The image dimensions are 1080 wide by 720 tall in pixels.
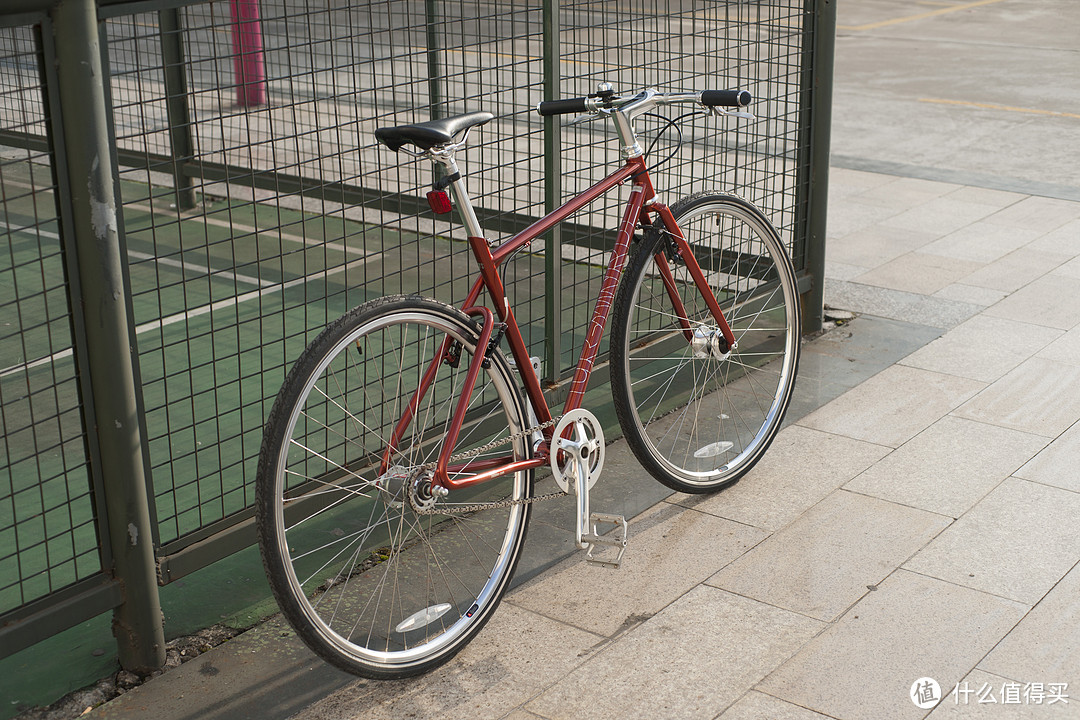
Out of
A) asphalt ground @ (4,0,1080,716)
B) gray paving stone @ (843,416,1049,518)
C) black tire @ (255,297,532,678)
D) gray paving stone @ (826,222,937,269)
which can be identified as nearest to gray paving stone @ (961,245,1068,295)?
gray paving stone @ (826,222,937,269)

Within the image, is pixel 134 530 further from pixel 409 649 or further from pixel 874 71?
pixel 874 71

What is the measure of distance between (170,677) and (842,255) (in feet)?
14.4

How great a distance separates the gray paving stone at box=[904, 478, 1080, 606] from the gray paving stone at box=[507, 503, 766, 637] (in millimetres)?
543

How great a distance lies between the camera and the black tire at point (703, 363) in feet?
11.2

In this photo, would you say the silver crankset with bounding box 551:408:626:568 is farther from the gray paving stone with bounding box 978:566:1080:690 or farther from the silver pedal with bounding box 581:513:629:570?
the gray paving stone with bounding box 978:566:1080:690

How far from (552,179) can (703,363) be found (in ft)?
2.71

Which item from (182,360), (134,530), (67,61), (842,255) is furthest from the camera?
(842,255)

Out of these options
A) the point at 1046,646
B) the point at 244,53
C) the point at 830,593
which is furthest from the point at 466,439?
the point at 1046,646

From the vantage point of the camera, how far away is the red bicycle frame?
110 inches

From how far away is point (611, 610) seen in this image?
10.3ft

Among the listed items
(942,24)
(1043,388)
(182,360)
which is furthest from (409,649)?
(942,24)

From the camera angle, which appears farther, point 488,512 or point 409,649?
point 488,512

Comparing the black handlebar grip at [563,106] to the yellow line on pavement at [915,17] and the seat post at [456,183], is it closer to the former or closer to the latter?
the seat post at [456,183]

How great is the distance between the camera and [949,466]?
3922mm
